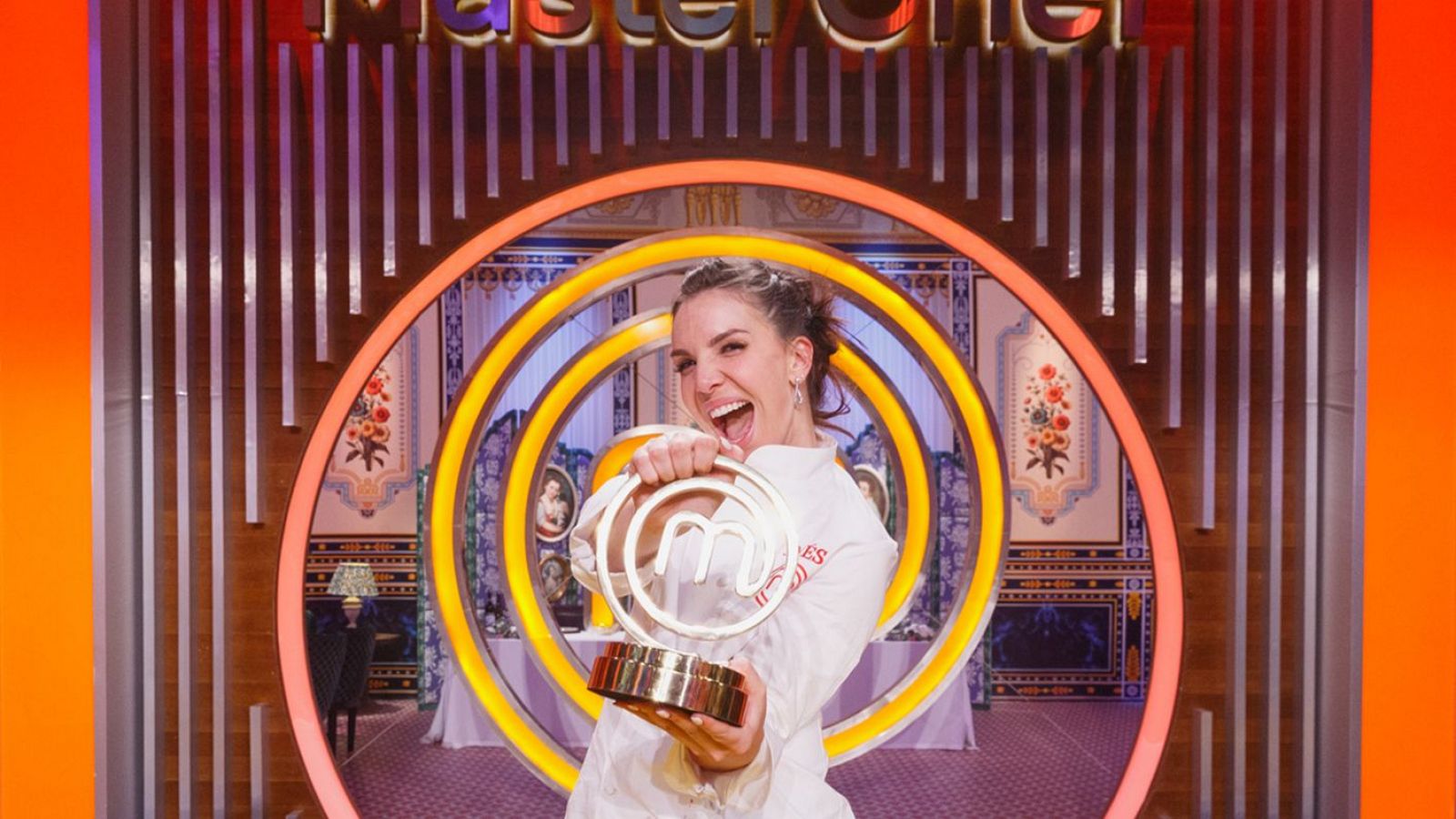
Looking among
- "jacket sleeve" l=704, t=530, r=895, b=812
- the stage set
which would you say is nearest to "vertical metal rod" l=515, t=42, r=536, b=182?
the stage set

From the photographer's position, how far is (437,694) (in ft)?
25.4

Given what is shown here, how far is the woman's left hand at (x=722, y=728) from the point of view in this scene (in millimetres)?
1788

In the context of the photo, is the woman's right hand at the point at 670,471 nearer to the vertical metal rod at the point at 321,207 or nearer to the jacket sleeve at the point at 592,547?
the jacket sleeve at the point at 592,547

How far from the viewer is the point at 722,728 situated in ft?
5.91

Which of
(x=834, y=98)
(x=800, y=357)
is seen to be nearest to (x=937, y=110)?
(x=834, y=98)

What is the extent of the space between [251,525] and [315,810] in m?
0.80

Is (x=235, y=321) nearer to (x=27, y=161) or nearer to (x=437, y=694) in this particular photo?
(x=27, y=161)

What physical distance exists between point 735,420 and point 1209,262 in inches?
58.6

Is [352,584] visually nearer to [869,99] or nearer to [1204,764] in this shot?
[869,99]

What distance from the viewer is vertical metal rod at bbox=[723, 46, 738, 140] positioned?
287 cm

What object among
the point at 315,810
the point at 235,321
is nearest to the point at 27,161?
the point at 235,321

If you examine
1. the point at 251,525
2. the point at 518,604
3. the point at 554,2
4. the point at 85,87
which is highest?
the point at 554,2

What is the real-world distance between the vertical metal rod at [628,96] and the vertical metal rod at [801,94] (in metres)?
0.44

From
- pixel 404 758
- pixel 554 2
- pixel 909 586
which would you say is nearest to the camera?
pixel 554 2
